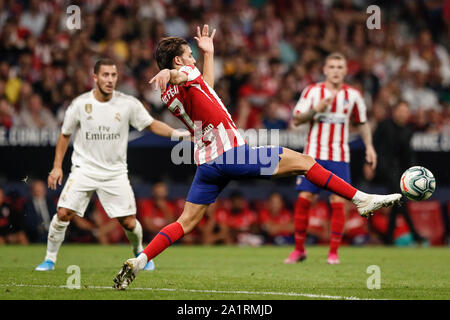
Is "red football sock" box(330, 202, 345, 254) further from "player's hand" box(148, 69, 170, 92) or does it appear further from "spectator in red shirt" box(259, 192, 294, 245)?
"player's hand" box(148, 69, 170, 92)

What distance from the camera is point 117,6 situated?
1711 cm

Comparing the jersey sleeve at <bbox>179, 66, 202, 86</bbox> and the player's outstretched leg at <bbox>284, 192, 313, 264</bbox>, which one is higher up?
the jersey sleeve at <bbox>179, 66, 202, 86</bbox>

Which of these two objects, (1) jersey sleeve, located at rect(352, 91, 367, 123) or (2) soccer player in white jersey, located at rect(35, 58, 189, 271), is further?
(1) jersey sleeve, located at rect(352, 91, 367, 123)

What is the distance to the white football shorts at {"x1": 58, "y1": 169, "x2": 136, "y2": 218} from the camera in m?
8.27

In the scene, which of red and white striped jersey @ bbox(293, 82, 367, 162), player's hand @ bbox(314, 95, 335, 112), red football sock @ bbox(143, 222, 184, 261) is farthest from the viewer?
red and white striped jersey @ bbox(293, 82, 367, 162)

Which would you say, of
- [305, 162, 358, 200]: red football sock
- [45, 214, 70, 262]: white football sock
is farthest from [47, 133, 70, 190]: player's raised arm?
[305, 162, 358, 200]: red football sock

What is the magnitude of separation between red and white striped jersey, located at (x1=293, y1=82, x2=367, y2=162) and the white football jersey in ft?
7.70

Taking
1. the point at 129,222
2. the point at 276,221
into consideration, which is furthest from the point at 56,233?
the point at 276,221

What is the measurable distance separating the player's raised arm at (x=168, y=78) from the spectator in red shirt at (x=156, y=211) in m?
7.25

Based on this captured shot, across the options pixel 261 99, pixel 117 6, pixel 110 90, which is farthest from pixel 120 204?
pixel 117 6

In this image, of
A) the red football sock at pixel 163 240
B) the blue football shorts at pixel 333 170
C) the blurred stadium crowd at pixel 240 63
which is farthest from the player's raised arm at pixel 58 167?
the blurred stadium crowd at pixel 240 63
